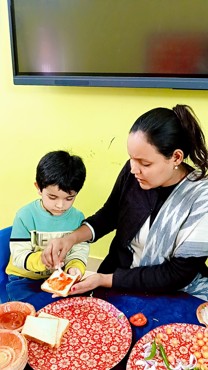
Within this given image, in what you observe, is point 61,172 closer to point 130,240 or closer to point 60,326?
point 130,240

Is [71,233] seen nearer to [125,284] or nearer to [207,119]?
[125,284]

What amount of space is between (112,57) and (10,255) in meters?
1.07

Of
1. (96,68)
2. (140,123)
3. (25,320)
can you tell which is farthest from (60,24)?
(25,320)

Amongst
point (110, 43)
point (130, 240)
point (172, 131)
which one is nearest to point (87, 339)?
point (130, 240)

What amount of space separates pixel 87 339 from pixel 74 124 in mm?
1401

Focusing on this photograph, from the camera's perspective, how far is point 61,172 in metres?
1.34

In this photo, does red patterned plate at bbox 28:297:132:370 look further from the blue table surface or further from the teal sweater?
the teal sweater

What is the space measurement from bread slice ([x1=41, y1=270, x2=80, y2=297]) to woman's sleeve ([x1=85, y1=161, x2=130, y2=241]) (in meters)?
0.29

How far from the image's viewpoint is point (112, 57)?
1887 mm

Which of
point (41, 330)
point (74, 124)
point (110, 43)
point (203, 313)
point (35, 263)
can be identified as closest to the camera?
point (41, 330)

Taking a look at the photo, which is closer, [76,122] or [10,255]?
[10,255]

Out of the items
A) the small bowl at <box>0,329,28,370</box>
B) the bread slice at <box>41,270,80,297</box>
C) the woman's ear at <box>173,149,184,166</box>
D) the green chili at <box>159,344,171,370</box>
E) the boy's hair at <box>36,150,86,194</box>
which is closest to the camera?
the small bowl at <box>0,329,28,370</box>

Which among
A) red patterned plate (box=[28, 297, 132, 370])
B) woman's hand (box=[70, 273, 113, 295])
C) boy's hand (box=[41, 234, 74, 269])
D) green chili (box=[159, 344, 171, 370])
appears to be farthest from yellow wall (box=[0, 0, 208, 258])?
green chili (box=[159, 344, 171, 370])

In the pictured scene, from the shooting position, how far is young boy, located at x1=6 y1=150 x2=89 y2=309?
132 centimetres
